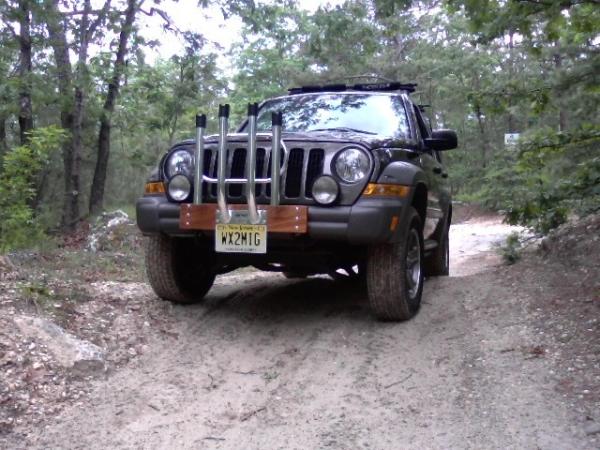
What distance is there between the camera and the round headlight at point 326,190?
429 cm

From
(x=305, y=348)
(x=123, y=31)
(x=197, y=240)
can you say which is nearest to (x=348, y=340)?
(x=305, y=348)

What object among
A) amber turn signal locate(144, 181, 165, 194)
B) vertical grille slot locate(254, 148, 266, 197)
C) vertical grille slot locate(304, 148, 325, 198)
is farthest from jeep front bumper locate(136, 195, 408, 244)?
amber turn signal locate(144, 181, 165, 194)

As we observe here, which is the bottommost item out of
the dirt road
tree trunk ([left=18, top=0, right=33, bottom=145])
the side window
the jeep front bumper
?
the dirt road

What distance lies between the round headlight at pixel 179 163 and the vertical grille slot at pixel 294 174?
2.44 ft

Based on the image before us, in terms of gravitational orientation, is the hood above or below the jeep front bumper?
above

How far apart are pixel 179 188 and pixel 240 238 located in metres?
0.65

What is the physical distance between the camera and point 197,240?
5.01m

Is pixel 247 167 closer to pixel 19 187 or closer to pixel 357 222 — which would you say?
pixel 357 222

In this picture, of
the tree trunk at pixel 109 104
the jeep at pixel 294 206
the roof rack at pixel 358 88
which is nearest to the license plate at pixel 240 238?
the jeep at pixel 294 206

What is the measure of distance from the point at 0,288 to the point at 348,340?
2614 millimetres

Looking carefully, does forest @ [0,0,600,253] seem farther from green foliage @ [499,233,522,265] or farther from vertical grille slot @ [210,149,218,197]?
vertical grille slot @ [210,149,218,197]

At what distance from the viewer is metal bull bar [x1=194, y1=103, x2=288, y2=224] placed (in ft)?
14.0

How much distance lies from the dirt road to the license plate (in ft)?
2.33

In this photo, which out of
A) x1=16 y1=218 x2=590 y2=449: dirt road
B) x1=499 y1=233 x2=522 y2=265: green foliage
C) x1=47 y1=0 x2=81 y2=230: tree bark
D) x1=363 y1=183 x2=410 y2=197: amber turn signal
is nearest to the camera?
x1=16 y1=218 x2=590 y2=449: dirt road
